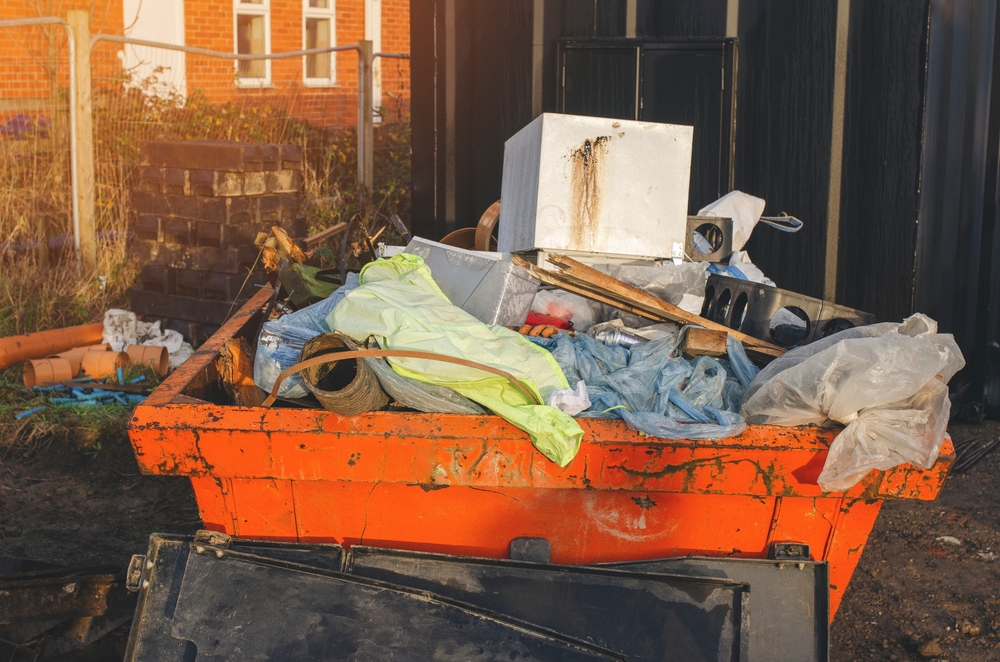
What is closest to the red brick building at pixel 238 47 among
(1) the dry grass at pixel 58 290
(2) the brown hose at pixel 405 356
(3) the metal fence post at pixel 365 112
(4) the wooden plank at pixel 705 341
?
(3) the metal fence post at pixel 365 112

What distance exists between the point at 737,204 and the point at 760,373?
1.56m

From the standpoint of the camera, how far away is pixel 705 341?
2.48m

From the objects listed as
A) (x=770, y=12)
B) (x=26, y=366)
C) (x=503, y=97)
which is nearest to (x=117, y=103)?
(x=26, y=366)

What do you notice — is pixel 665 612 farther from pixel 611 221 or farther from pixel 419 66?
pixel 419 66

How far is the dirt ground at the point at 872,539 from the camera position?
10.1 feet

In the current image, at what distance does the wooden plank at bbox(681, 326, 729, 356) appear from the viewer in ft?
8.13

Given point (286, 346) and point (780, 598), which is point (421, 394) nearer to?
point (286, 346)

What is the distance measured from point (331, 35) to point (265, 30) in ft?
3.77

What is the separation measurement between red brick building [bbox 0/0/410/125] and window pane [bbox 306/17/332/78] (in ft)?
0.05

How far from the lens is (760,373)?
2.34 metres

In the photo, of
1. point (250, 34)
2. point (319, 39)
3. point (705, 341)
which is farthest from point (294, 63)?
point (705, 341)

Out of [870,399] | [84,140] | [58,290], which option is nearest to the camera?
[870,399]

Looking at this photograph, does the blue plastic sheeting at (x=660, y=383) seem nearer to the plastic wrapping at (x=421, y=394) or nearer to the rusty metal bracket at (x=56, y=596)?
the plastic wrapping at (x=421, y=394)

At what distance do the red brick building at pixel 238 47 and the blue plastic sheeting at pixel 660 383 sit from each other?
26.8 ft
